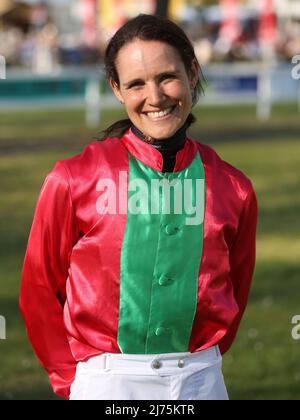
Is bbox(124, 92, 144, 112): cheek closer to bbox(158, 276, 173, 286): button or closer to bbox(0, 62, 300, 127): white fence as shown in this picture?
bbox(158, 276, 173, 286): button

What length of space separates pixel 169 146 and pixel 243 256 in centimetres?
46

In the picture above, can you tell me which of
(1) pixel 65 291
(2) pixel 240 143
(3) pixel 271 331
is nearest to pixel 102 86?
(2) pixel 240 143

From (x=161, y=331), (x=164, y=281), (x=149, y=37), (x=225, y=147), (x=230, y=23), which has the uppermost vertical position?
(x=149, y=37)

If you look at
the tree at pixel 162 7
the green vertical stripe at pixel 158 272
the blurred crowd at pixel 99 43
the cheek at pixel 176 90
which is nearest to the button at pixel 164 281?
the green vertical stripe at pixel 158 272

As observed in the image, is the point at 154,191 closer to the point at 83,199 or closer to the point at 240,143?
the point at 83,199

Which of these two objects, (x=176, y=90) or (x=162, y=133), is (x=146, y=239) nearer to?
(x=162, y=133)

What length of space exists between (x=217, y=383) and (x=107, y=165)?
2.18 ft

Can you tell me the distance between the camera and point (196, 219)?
3006mm

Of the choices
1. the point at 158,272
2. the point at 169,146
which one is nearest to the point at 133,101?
the point at 169,146

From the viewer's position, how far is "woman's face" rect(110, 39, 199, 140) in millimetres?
2943

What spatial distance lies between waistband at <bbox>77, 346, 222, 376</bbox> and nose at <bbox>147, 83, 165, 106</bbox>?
0.67m

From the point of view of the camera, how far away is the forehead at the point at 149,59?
116 inches

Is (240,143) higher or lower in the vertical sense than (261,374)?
lower

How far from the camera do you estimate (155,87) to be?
2.95m
